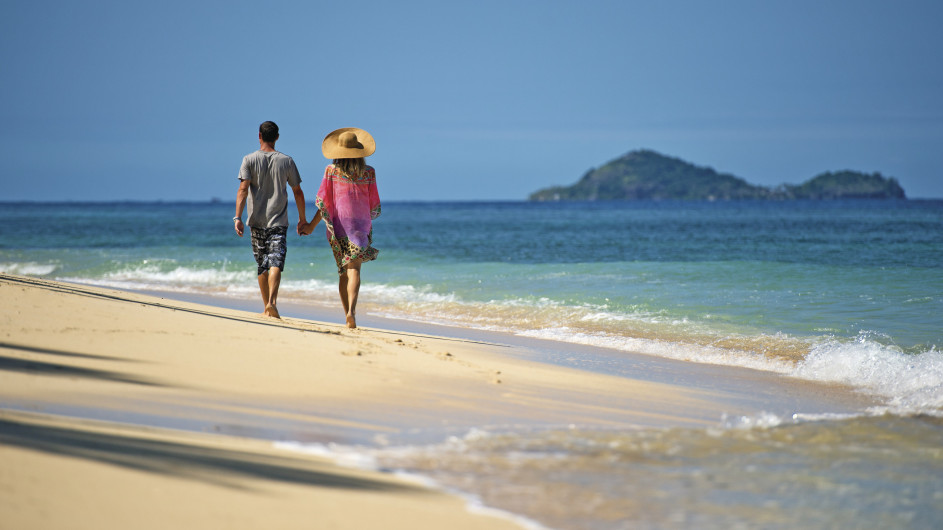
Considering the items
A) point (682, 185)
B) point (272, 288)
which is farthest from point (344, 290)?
point (682, 185)

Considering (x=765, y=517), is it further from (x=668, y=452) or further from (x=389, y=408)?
(x=389, y=408)

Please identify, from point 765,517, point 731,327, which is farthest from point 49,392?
point 731,327

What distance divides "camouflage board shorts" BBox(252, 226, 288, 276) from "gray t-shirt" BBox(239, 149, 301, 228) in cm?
8

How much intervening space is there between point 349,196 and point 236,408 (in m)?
3.55

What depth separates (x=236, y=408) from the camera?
4449 mm

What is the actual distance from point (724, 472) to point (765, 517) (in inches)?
23.2

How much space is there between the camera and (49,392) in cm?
425

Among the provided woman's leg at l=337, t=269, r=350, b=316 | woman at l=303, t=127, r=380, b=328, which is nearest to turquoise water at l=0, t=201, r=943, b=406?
woman's leg at l=337, t=269, r=350, b=316

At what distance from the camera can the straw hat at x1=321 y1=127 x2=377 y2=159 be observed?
7.63 meters

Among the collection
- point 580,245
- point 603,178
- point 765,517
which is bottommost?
point 765,517

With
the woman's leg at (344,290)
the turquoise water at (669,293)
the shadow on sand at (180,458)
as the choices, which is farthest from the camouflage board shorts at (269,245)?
the shadow on sand at (180,458)

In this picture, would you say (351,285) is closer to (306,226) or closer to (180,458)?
(306,226)

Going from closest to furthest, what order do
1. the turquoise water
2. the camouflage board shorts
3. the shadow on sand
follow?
the shadow on sand → the turquoise water → the camouflage board shorts

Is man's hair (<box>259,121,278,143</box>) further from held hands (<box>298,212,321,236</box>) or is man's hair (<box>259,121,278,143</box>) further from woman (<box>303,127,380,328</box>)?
held hands (<box>298,212,321,236</box>)
